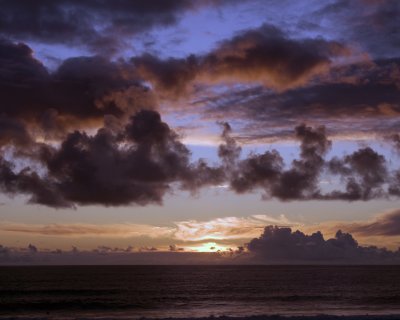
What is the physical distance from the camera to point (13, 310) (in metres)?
74.2

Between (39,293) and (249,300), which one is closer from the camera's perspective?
(249,300)

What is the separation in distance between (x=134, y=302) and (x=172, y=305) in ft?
26.4

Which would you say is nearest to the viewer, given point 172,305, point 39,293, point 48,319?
point 48,319

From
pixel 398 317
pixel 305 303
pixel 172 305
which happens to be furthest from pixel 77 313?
pixel 398 317

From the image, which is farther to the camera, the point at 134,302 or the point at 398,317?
the point at 134,302

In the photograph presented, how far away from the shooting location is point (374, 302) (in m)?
83.4

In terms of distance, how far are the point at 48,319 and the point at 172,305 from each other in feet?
81.5

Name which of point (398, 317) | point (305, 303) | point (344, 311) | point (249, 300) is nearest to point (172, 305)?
point (249, 300)

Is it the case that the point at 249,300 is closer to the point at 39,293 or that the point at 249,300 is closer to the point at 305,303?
the point at 305,303

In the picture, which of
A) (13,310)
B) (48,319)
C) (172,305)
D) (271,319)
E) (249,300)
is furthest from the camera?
(249,300)

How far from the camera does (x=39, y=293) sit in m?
106

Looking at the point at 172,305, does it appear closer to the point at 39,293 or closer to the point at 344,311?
the point at 344,311

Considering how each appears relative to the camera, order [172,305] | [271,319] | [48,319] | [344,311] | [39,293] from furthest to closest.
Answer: [39,293], [172,305], [344,311], [48,319], [271,319]

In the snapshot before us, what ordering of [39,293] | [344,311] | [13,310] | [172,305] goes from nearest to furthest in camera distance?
[344,311] → [13,310] → [172,305] → [39,293]
